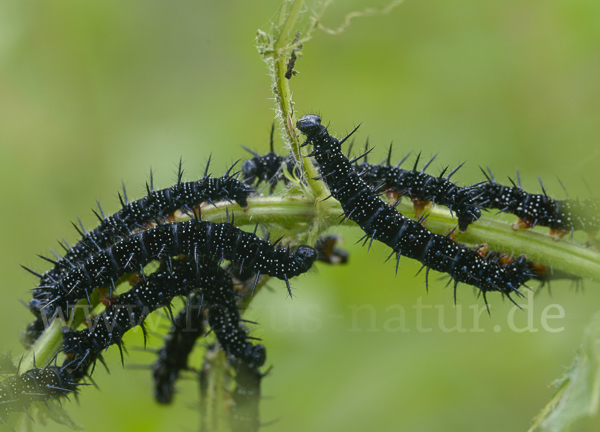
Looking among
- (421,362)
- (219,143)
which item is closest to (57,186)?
(219,143)

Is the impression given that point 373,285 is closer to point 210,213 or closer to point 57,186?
point 210,213

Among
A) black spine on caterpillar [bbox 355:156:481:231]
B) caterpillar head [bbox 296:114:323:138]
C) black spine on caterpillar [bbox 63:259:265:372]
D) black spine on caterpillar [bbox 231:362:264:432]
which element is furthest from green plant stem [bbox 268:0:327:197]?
black spine on caterpillar [bbox 231:362:264:432]

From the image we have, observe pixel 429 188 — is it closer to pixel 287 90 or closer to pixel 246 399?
pixel 287 90

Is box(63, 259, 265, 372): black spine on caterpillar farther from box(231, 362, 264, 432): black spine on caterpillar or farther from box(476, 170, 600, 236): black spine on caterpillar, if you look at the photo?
box(476, 170, 600, 236): black spine on caterpillar

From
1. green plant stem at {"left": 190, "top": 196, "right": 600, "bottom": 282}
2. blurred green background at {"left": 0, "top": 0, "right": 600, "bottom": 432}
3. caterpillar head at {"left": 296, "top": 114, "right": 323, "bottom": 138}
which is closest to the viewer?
caterpillar head at {"left": 296, "top": 114, "right": 323, "bottom": 138}

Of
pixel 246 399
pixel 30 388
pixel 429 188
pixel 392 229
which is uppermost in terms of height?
pixel 429 188

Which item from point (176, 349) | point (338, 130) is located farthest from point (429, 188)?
point (176, 349)
